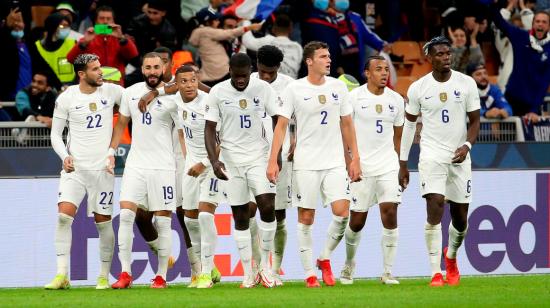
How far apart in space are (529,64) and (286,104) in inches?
311

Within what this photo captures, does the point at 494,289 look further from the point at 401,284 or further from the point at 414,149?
the point at 414,149

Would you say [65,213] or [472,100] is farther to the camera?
[65,213]

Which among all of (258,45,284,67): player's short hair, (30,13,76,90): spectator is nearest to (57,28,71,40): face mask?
(30,13,76,90): spectator

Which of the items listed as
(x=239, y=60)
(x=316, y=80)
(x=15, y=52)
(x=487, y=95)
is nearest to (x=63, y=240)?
(x=239, y=60)

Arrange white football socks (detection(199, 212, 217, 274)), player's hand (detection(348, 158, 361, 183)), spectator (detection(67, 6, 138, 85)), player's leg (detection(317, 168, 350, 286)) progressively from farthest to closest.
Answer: spectator (detection(67, 6, 138, 85))
white football socks (detection(199, 212, 217, 274))
player's leg (detection(317, 168, 350, 286))
player's hand (detection(348, 158, 361, 183))

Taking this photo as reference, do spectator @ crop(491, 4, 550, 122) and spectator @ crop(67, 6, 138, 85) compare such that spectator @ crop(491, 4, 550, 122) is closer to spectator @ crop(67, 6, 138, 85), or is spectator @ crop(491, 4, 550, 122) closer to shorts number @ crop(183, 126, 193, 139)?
spectator @ crop(67, 6, 138, 85)

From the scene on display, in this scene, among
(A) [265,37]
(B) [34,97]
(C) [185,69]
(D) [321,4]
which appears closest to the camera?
(C) [185,69]

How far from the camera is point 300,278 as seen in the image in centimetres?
1934

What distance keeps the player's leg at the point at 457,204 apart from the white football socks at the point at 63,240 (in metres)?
4.16

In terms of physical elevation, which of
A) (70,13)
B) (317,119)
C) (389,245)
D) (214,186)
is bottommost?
(389,245)

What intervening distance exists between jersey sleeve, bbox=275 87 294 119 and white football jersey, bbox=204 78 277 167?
0.27ft

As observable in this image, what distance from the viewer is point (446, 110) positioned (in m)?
16.3

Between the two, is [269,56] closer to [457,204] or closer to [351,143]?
[351,143]

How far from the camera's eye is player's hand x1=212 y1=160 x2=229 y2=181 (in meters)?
15.5
